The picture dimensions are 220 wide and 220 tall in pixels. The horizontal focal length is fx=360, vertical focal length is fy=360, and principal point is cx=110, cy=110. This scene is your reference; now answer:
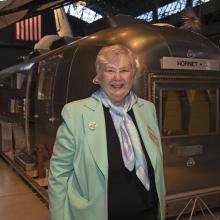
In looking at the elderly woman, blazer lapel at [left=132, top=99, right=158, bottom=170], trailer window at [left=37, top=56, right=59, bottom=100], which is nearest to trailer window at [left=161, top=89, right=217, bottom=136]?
blazer lapel at [left=132, top=99, right=158, bottom=170]

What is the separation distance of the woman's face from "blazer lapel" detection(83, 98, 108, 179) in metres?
0.10

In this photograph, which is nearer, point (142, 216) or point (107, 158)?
point (107, 158)

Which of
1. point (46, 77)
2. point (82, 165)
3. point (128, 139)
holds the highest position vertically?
point (46, 77)

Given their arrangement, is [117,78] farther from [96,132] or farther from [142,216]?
[142,216]

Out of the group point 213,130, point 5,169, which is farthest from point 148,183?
point 5,169

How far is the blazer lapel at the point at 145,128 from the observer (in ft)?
6.80

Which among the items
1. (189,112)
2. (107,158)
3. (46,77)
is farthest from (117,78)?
(46,77)

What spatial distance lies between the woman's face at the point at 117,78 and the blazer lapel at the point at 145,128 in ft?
0.46

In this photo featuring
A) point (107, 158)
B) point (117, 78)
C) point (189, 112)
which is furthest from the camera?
point (189, 112)

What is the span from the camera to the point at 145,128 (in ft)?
6.96

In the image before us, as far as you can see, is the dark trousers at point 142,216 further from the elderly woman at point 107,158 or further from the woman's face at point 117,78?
the woman's face at point 117,78

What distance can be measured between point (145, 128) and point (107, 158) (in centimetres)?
Result: 33

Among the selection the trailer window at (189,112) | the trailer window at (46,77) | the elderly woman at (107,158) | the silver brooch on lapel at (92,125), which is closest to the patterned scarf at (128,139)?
the elderly woman at (107,158)

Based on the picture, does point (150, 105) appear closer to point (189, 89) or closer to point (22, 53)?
point (189, 89)
